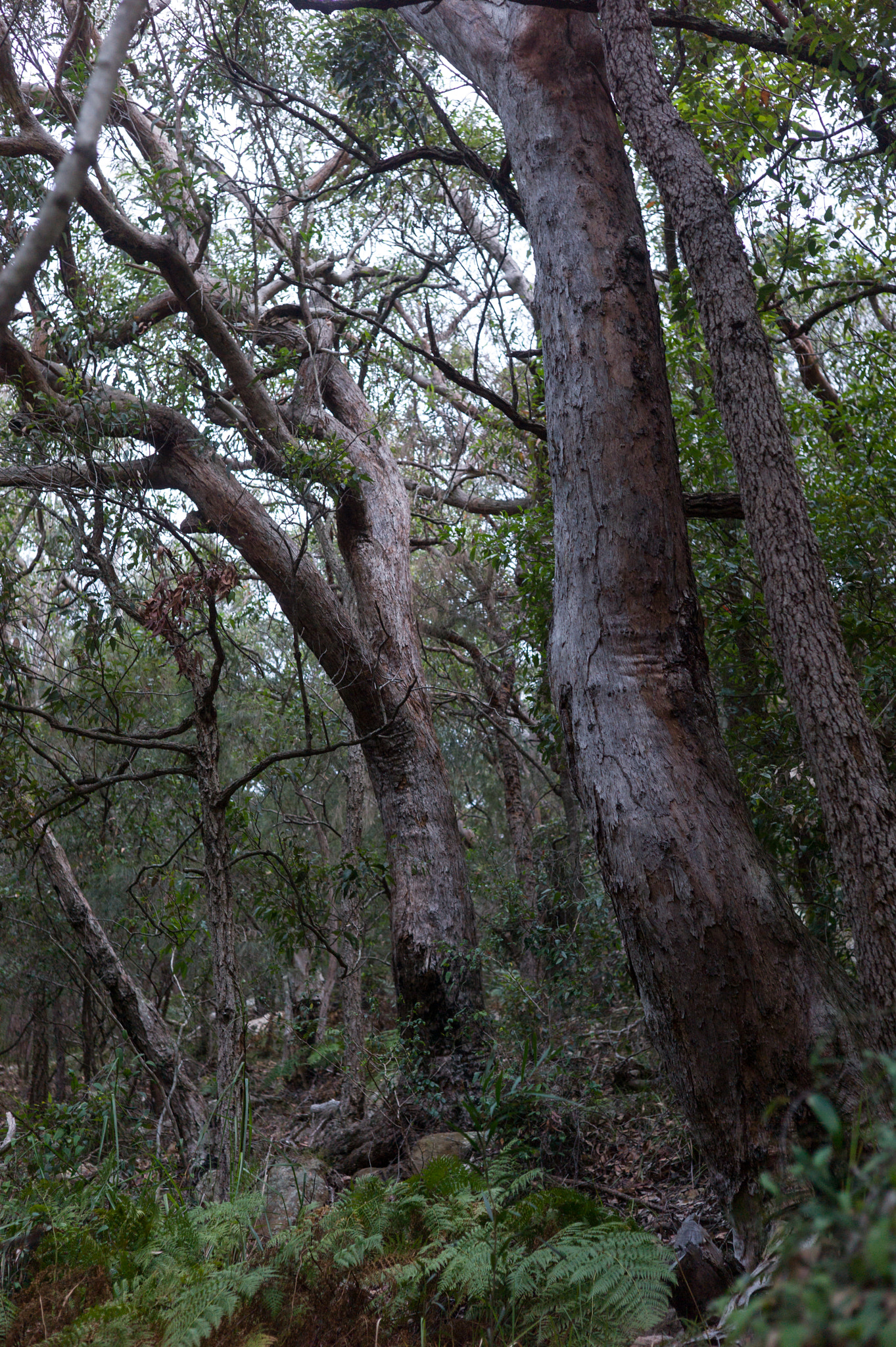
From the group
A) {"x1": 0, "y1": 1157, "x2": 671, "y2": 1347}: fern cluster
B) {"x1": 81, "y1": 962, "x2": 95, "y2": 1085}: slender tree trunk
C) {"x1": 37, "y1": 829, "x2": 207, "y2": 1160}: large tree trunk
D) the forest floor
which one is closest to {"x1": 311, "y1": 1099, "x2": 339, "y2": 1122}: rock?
{"x1": 37, "y1": 829, "x2": 207, "y2": 1160}: large tree trunk

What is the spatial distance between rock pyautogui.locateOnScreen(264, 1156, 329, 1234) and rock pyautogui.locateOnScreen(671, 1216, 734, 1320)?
127cm

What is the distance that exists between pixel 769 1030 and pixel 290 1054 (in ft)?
31.3

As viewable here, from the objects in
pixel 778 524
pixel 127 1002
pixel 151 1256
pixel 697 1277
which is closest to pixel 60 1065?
pixel 127 1002

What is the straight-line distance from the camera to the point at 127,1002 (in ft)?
20.4

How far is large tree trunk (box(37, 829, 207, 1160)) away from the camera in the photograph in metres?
5.98

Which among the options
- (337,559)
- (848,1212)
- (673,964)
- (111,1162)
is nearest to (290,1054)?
(337,559)

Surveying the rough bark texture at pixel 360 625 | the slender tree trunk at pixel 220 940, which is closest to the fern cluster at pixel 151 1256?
the slender tree trunk at pixel 220 940

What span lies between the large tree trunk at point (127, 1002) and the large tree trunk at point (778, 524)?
4.65 metres

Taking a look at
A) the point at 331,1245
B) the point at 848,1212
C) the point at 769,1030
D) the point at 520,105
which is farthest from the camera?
the point at 520,105

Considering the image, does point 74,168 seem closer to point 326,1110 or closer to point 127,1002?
point 127,1002

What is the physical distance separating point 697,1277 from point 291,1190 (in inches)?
88.6

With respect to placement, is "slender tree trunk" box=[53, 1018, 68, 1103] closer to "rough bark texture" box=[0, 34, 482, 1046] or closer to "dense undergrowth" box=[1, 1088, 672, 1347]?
Answer: "rough bark texture" box=[0, 34, 482, 1046]

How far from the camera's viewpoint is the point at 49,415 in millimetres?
5633

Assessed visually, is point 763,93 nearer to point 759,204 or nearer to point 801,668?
point 759,204
